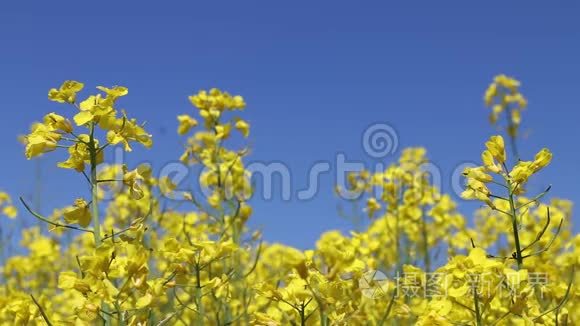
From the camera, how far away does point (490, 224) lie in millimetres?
7645

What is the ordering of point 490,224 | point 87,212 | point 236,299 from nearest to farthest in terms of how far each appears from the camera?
A: point 87,212
point 236,299
point 490,224

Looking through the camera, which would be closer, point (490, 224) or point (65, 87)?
point (65, 87)

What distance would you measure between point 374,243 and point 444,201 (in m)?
2.07

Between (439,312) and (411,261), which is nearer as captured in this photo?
(439,312)

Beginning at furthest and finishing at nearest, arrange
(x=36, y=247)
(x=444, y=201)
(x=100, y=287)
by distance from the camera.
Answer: (x=36, y=247) → (x=444, y=201) → (x=100, y=287)

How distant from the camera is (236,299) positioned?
4367 millimetres

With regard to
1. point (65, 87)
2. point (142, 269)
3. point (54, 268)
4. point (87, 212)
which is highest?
point (65, 87)

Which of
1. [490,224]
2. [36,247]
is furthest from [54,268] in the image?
[490,224]

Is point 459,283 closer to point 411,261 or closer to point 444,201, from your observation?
point 411,261

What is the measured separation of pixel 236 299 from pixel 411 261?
1.46 metres

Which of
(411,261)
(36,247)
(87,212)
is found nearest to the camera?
(87,212)

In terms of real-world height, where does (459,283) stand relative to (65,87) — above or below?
below

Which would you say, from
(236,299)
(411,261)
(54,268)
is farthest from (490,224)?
(54,268)

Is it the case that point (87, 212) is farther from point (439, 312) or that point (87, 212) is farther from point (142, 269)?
point (439, 312)
